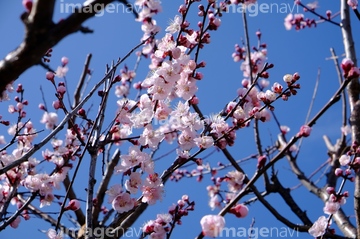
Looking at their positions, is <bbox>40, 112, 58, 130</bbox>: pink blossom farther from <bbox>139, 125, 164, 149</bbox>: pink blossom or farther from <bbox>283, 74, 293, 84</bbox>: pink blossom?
<bbox>283, 74, 293, 84</bbox>: pink blossom

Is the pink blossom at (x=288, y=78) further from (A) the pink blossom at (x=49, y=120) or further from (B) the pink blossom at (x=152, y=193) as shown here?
(A) the pink blossom at (x=49, y=120)

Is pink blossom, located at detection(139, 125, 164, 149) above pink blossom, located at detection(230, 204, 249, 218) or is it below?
above

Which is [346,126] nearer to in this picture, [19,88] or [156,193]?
[156,193]

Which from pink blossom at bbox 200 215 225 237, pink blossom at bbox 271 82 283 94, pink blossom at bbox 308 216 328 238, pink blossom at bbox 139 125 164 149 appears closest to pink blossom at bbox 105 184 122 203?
pink blossom at bbox 139 125 164 149

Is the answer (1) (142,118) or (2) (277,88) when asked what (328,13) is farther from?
(1) (142,118)

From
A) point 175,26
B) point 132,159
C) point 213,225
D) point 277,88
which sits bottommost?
point 213,225

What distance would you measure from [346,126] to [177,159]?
2.77 meters

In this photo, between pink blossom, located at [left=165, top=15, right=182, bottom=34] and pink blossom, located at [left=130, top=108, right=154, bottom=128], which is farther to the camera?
pink blossom, located at [left=165, top=15, right=182, bottom=34]

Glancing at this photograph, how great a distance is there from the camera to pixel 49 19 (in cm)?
107

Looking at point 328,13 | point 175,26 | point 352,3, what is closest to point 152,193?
point 175,26

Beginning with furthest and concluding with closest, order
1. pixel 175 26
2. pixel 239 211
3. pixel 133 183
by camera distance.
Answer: pixel 175 26, pixel 133 183, pixel 239 211

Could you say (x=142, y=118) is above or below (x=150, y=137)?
above

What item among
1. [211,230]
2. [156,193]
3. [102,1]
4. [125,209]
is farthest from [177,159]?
[102,1]

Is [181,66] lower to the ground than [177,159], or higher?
higher
